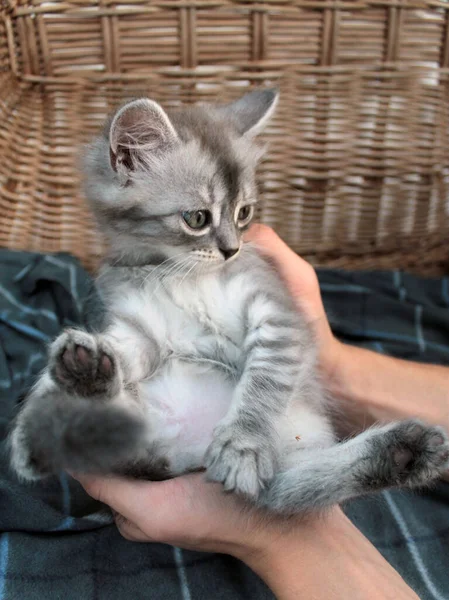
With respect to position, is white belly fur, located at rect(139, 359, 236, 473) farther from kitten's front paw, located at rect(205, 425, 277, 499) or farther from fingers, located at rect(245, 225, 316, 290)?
fingers, located at rect(245, 225, 316, 290)

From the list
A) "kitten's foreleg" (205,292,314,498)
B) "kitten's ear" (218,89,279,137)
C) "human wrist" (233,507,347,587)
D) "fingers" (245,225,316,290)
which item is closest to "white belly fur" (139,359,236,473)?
"kitten's foreleg" (205,292,314,498)

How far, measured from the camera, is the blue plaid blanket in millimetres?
1254

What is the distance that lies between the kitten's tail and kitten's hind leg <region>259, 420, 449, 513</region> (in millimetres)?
334

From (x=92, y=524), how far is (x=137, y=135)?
3.28ft

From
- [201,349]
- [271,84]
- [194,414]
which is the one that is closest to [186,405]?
[194,414]

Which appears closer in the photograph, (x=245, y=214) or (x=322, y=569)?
(x=322, y=569)

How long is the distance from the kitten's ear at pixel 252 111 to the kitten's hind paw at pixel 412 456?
3.06 ft

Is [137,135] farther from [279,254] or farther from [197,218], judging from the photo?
[279,254]

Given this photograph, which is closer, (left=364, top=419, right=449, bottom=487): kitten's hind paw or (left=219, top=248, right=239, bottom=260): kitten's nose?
(left=364, top=419, right=449, bottom=487): kitten's hind paw

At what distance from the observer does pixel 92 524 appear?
136 centimetres

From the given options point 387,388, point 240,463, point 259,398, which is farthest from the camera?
point 387,388

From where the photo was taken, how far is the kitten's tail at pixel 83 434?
36.6 inches

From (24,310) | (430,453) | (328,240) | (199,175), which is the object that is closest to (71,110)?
(24,310)

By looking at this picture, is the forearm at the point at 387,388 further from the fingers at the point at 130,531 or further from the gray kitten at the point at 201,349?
the fingers at the point at 130,531
